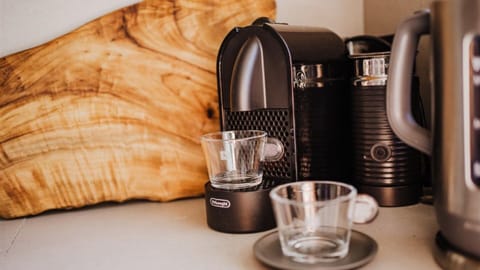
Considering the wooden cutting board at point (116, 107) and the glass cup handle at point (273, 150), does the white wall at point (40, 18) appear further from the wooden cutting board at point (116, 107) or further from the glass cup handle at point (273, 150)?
the glass cup handle at point (273, 150)

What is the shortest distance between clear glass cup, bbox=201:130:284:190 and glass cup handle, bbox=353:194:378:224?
0.19m

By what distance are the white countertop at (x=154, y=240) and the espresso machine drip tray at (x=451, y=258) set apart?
2 cm

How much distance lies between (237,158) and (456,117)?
13.9 inches

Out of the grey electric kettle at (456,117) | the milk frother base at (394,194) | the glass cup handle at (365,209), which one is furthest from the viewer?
the milk frother base at (394,194)

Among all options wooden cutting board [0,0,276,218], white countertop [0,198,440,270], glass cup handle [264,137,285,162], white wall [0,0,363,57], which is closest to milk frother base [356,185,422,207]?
white countertop [0,198,440,270]

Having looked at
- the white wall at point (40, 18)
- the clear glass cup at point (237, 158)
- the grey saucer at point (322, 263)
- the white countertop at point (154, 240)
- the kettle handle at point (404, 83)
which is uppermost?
the white wall at point (40, 18)

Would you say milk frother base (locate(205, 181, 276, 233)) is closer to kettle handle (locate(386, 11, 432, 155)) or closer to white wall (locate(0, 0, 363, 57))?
kettle handle (locate(386, 11, 432, 155))

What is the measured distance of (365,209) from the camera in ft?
2.14

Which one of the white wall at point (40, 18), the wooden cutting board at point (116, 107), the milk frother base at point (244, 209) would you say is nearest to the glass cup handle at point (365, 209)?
the milk frother base at point (244, 209)

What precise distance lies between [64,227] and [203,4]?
18.9 inches

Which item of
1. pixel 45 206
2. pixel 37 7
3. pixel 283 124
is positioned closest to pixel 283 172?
pixel 283 124

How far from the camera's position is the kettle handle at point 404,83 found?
0.63m

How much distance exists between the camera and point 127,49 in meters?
0.97

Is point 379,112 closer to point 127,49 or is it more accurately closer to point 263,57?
point 263,57
